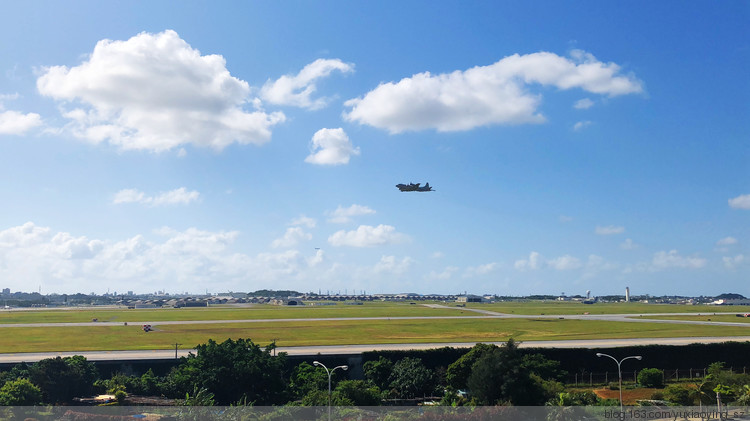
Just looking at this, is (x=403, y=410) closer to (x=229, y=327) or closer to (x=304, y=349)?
(x=304, y=349)

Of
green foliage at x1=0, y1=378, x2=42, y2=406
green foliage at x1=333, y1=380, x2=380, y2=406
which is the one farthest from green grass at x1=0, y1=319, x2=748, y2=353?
green foliage at x1=333, y1=380, x2=380, y2=406

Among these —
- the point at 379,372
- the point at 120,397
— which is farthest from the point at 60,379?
the point at 379,372

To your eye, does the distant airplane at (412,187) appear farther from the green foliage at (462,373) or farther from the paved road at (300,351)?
the green foliage at (462,373)

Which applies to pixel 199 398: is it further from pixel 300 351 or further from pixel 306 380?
pixel 300 351

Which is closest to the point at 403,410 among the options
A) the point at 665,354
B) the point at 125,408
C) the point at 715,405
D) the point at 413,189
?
the point at 125,408

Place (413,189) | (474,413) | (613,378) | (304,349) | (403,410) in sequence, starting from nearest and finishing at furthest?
(474,413)
(403,410)
(613,378)
(304,349)
(413,189)

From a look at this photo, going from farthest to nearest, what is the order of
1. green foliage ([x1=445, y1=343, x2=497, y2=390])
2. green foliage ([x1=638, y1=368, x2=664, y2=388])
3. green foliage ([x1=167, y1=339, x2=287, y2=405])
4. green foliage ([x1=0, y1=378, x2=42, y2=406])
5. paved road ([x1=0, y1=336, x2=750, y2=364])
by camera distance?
paved road ([x1=0, y1=336, x2=750, y2=364]) → green foliage ([x1=638, y1=368, x2=664, y2=388]) → green foliage ([x1=445, y1=343, x2=497, y2=390]) → green foliage ([x1=167, y1=339, x2=287, y2=405]) → green foliage ([x1=0, y1=378, x2=42, y2=406])

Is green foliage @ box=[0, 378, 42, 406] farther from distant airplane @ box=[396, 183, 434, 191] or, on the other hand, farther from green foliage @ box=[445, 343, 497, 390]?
distant airplane @ box=[396, 183, 434, 191]
